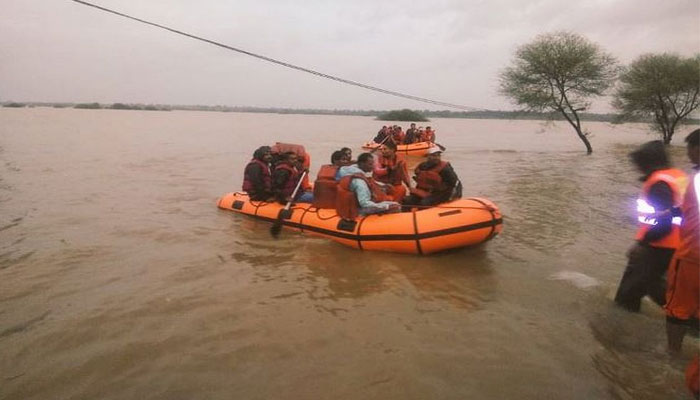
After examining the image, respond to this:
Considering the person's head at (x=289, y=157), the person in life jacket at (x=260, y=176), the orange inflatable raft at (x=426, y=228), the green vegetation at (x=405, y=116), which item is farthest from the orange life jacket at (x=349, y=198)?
the green vegetation at (x=405, y=116)

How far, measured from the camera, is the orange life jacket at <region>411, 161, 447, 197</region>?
6.70 m

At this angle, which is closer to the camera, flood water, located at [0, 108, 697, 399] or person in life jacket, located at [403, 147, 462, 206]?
flood water, located at [0, 108, 697, 399]

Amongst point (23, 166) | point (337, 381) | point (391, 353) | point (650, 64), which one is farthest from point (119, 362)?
point (650, 64)

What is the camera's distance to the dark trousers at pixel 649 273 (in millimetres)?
3701

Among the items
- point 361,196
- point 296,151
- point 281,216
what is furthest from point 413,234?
point 296,151

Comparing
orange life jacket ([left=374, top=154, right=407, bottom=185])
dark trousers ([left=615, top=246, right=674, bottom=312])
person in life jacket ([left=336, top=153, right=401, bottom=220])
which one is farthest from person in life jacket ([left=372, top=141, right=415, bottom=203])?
dark trousers ([left=615, top=246, right=674, bottom=312])

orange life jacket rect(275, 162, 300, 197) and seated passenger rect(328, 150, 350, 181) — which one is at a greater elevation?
seated passenger rect(328, 150, 350, 181)

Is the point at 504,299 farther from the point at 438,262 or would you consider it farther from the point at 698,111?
the point at 698,111

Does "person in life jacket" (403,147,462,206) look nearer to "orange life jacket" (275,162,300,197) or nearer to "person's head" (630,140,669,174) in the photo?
"orange life jacket" (275,162,300,197)

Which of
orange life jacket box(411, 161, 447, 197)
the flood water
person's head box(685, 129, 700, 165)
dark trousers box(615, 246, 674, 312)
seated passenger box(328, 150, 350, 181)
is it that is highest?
person's head box(685, 129, 700, 165)

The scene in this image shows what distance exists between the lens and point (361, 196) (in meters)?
6.34

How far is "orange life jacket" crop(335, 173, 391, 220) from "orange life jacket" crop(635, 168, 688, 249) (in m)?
3.41

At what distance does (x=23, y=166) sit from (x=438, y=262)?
49.0 ft

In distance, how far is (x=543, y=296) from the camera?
4922 mm
